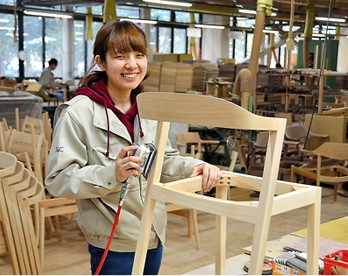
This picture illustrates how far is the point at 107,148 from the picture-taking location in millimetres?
1625

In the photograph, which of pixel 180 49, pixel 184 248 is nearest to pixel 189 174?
pixel 184 248

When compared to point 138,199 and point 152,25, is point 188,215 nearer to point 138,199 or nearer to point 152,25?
point 138,199

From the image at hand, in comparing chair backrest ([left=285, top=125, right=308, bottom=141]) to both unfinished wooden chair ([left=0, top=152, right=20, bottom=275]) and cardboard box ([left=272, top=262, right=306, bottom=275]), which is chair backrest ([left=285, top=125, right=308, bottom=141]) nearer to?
unfinished wooden chair ([left=0, top=152, right=20, bottom=275])

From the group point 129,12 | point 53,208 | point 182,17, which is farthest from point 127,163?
point 182,17

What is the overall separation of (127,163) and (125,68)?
40 centimetres

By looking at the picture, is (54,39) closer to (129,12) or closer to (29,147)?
(129,12)

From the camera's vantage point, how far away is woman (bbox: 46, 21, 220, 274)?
5.09 ft

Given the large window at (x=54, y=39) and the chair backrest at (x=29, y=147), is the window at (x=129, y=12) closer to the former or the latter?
the large window at (x=54, y=39)

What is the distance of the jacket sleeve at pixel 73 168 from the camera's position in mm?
1514

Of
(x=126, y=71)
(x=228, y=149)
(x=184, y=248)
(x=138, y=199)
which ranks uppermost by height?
(x=126, y=71)

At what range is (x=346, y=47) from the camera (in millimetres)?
19078

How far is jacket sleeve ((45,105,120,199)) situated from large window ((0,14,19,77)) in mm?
13977

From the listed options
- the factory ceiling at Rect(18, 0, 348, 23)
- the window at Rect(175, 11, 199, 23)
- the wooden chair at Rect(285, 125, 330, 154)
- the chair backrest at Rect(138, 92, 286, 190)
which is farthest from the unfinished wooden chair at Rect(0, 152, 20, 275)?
the window at Rect(175, 11, 199, 23)

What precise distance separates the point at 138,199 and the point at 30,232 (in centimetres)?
129
